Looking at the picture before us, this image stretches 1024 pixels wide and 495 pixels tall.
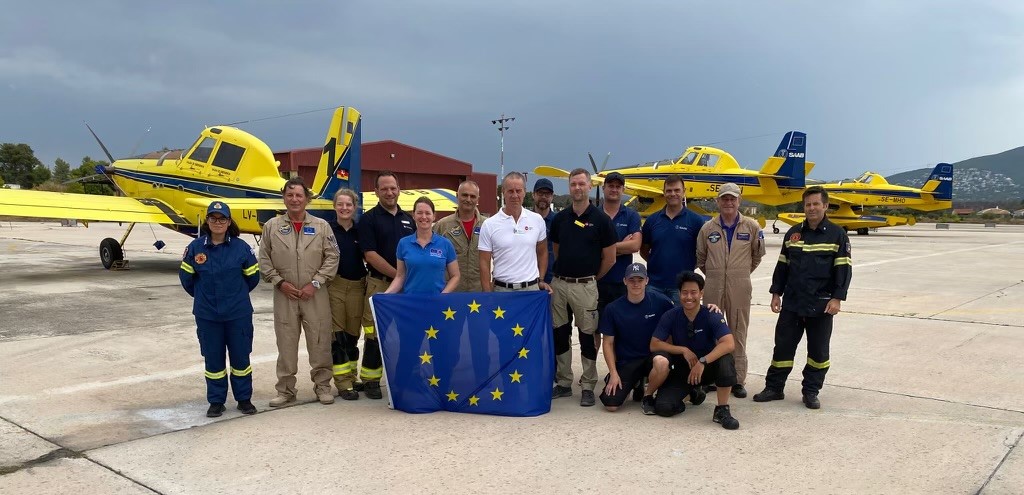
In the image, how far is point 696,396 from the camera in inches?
198

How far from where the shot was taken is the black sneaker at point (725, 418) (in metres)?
4.45

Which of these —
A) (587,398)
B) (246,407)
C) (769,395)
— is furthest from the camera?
(769,395)

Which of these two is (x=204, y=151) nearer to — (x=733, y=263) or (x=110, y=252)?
(x=110, y=252)

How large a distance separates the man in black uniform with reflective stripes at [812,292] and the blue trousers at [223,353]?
4.13m

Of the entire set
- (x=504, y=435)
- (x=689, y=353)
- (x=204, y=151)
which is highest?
(x=204, y=151)

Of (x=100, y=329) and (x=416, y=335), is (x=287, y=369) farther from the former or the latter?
(x=100, y=329)

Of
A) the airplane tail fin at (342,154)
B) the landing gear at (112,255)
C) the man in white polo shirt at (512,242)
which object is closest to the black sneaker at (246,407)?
the man in white polo shirt at (512,242)

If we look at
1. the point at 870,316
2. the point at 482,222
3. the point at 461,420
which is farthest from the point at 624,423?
the point at 870,316

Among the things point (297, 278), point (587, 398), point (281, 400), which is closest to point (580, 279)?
point (587, 398)

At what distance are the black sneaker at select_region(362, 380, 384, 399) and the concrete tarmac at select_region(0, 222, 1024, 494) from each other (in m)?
0.10

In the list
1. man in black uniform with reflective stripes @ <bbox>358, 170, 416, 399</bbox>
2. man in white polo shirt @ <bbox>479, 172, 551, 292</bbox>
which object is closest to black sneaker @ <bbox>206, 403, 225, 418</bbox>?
man in black uniform with reflective stripes @ <bbox>358, 170, 416, 399</bbox>

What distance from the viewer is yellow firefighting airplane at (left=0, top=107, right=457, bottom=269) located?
42.7 feet

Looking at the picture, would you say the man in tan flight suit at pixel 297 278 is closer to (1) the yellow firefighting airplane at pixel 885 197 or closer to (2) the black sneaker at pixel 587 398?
(2) the black sneaker at pixel 587 398

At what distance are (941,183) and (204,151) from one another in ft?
125
